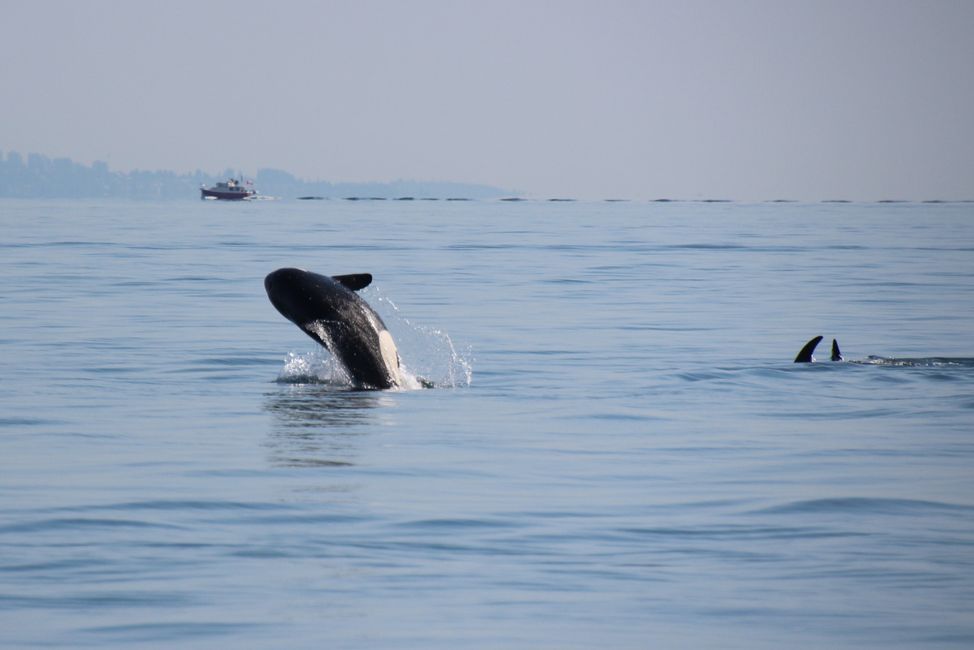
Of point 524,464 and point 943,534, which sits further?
point 524,464

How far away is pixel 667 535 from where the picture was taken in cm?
1139

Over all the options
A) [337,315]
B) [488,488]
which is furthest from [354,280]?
[488,488]

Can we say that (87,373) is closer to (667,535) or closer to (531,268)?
(667,535)

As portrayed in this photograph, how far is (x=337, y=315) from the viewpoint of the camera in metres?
18.8

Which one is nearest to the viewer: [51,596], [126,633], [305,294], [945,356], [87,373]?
[126,633]

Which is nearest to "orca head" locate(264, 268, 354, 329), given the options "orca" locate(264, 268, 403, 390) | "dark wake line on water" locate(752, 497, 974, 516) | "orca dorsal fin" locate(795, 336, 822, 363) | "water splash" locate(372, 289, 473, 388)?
"orca" locate(264, 268, 403, 390)

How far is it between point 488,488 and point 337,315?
598 cm

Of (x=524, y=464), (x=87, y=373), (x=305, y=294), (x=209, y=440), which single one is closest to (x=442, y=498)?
(x=524, y=464)

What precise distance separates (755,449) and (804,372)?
7299 millimetres

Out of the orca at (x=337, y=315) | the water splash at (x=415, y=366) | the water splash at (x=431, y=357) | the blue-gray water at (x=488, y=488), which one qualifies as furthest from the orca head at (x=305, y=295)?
the water splash at (x=431, y=357)

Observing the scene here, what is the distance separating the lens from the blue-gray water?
926 cm

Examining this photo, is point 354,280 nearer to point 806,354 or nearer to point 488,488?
point 488,488

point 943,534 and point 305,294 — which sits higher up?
point 305,294

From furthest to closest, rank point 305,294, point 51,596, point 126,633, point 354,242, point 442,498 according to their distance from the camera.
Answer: point 354,242 < point 305,294 < point 442,498 < point 51,596 < point 126,633
